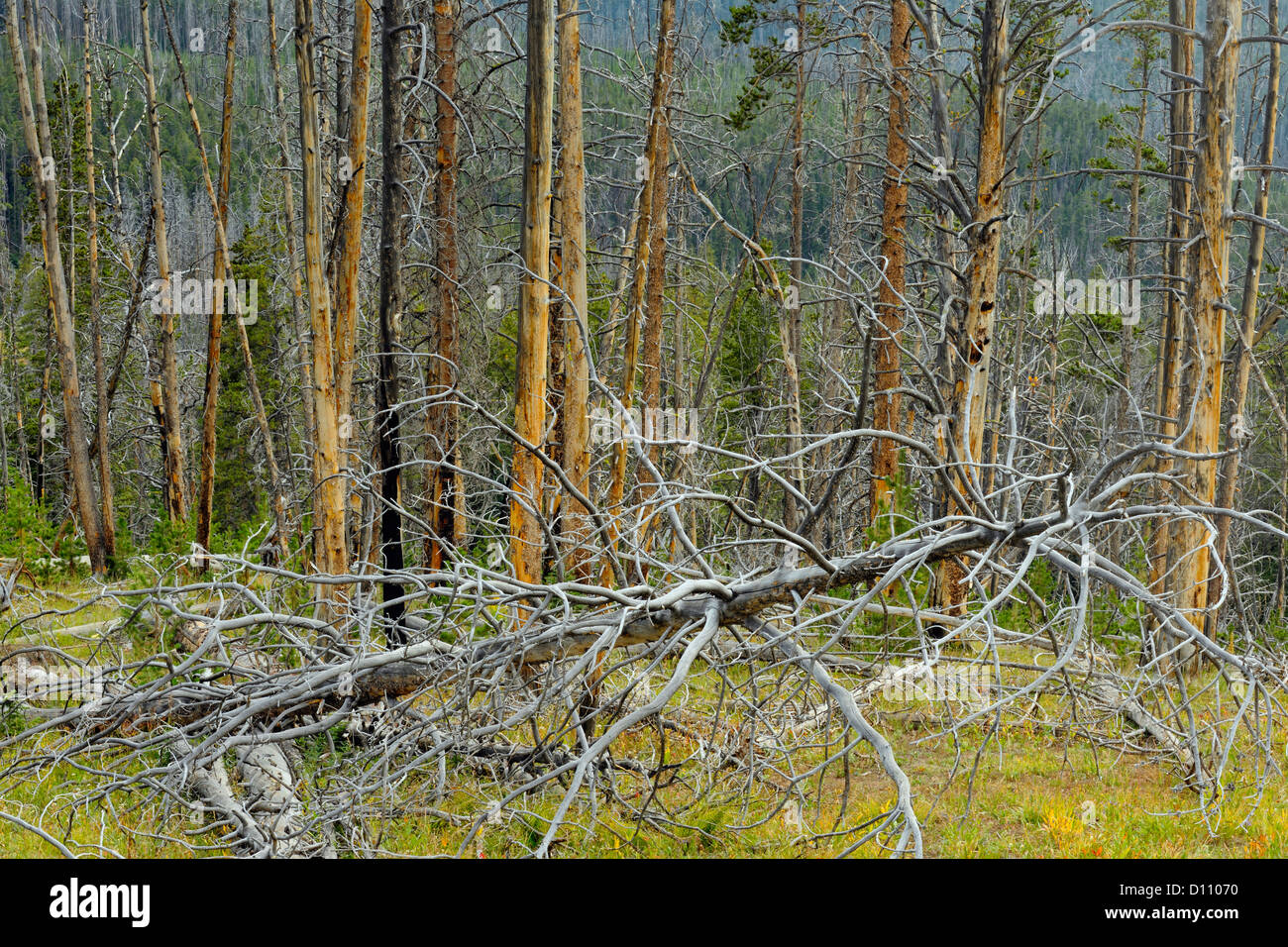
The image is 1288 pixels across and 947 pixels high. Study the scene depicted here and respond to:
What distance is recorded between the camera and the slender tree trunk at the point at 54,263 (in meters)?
13.7

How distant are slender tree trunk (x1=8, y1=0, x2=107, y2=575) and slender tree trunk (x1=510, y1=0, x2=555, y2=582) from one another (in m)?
10.1

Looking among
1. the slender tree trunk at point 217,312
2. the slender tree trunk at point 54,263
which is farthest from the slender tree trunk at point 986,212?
the slender tree trunk at point 54,263

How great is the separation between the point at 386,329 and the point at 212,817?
4.00m

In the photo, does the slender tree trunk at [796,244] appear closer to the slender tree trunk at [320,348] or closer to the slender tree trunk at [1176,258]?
the slender tree trunk at [1176,258]

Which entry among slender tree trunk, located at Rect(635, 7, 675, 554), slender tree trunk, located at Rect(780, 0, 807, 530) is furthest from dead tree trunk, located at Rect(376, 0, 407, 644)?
slender tree trunk, located at Rect(780, 0, 807, 530)

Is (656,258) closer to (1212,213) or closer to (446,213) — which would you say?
(446,213)

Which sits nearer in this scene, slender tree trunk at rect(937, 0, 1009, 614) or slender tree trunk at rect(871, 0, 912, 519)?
slender tree trunk at rect(937, 0, 1009, 614)

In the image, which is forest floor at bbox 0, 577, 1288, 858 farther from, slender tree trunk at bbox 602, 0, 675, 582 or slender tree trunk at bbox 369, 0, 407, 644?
slender tree trunk at bbox 602, 0, 675, 582

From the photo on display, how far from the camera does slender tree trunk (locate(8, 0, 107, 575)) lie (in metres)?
13.7

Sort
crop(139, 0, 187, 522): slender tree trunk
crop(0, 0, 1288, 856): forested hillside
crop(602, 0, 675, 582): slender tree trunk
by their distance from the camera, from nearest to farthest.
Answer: crop(0, 0, 1288, 856): forested hillside → crop(602, 0, 675, 582): slender tree trunk → crop(139, 0, 187, 522): slender tree trunk

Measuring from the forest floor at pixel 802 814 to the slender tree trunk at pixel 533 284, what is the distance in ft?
5.59

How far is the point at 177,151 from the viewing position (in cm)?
5591
